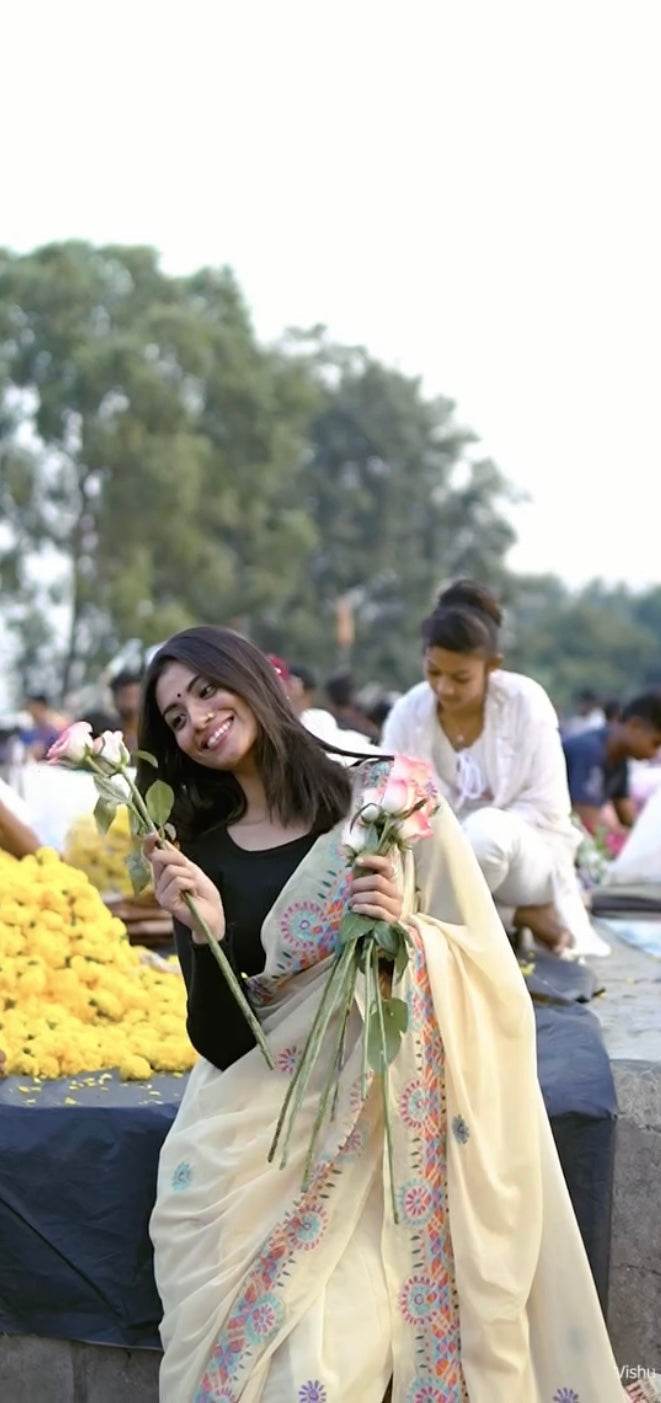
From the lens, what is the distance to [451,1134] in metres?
2.72

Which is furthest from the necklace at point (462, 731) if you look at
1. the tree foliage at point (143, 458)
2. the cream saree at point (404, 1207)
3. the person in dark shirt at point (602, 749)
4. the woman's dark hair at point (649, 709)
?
the tree foliage at point (143, 458)

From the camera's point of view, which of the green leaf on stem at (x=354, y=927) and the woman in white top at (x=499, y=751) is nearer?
the green leaf on stem at (x=354, y=927)

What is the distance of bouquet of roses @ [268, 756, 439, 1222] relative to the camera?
A: 8.30ft

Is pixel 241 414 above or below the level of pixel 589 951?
above

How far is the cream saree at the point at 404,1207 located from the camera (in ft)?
8.57

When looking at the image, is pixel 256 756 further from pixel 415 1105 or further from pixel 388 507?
pixel 388 507

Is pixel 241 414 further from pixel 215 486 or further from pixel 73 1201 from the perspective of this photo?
pixel 73 1201

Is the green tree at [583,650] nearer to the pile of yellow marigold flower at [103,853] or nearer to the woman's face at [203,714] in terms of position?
the pile of yellow marigold flower at [103,853]

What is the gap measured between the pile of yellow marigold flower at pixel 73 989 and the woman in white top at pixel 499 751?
4.14 ft

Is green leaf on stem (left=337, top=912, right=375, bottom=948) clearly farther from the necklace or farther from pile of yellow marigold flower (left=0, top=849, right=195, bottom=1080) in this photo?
the necklace

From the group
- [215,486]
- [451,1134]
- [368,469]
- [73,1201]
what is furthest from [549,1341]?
[368,469]

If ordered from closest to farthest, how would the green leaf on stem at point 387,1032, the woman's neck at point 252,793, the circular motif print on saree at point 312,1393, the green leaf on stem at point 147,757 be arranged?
1. the circular motif print on saree at point 312,1393
2. the green leaf on stem at point 387,1032
3. the green leaf on stem at point 147,757
4. the woman's neck at point 252,793

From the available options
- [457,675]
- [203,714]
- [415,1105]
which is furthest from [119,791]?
[457,675]

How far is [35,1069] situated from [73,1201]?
14.6 inches
